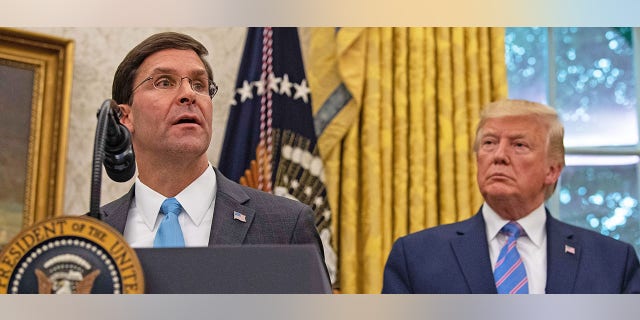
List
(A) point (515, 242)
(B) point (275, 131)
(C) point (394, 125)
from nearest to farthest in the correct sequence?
(A) point (515, 242)
(B) point (275, 131)
(C) point (394, 125)

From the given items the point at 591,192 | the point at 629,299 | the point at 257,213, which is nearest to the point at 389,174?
the point at 591,192

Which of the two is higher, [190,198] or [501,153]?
[501,153]

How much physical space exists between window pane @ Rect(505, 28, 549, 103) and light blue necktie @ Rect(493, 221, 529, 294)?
5.83 ft

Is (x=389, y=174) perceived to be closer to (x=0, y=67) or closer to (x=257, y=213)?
(x=0, y=67)

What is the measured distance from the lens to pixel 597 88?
12.7 ft

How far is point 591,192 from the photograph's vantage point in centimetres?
380

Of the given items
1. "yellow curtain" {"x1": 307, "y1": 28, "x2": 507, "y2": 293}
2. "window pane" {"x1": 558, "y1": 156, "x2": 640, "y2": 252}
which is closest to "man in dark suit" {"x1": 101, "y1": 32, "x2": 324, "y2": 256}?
"yellow curtain" {"x1": 307, "y1": 28, "x2": 507, "y2": 293}

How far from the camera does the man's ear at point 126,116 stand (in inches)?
64.6

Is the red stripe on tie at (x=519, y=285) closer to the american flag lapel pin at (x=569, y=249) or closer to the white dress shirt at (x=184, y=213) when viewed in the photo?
the american flag lapel pin at (x=569, y=249)

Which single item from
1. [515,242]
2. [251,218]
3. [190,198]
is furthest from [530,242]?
[190,198]

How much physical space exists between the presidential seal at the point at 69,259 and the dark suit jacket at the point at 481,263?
3.42 feet

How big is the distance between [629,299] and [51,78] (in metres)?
2.49

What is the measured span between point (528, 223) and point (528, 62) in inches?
69.8

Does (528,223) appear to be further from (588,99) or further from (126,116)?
(588,99)
